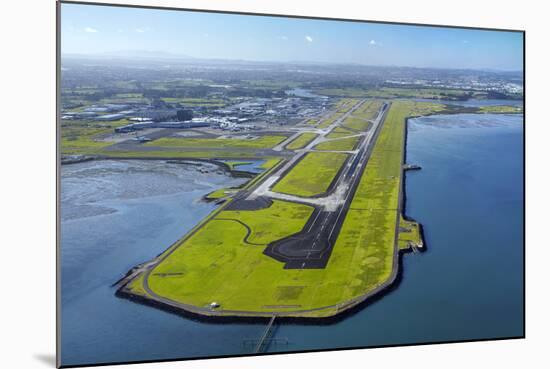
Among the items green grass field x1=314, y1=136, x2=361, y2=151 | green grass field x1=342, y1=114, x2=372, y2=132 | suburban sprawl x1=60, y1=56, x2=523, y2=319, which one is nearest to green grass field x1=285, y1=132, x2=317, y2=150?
suburban sprawl x1=60, y1=56, x2=523, y2=319

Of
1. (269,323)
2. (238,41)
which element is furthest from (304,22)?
(269,323)

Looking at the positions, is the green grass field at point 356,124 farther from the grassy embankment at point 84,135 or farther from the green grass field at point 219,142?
the grassy embankment at point 84,135

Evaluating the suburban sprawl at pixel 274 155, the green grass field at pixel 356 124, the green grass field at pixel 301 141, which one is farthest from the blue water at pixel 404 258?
the green grass field at pixel 301 141

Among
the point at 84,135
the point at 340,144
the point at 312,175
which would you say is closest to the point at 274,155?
the point at 312,175

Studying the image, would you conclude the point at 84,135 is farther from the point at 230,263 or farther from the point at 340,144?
the point at 340,144

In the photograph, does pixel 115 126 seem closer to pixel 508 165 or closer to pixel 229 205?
pixel 229 205

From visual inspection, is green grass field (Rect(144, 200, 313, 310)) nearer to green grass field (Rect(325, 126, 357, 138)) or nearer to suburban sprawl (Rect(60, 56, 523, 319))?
suburban sprawl (Rect(60, 56, 523, 319))
